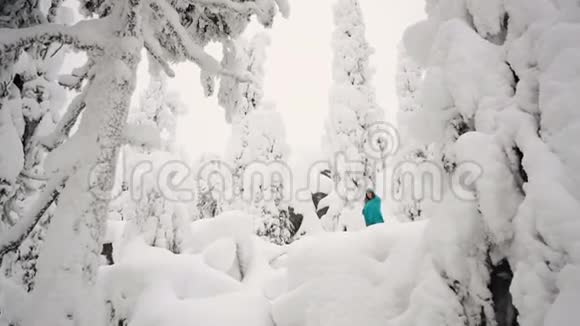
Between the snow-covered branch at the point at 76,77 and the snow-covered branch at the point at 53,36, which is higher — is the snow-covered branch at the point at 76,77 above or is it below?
below

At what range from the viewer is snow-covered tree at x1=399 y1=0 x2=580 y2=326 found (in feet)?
6.98

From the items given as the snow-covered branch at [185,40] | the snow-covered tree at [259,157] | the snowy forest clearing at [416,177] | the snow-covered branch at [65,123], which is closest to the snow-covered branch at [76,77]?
the snowy forest clearing at [416,177]

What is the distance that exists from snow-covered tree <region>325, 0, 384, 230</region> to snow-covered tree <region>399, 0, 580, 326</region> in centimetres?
1362

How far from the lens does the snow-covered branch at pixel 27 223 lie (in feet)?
9.70

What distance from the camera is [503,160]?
8.70 feet

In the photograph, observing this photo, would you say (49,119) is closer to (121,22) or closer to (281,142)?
(121,22)

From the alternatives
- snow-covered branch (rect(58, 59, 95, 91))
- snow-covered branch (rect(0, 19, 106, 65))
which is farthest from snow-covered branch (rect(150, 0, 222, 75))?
snow-covered branch (rect(58, 59, 95, 91))

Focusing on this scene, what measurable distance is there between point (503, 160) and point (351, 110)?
15.4 metres

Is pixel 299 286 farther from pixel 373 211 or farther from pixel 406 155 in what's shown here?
pixel 406 155

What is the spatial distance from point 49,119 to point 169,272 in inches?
169

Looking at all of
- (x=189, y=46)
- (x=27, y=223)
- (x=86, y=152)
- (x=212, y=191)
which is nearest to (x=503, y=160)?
(x=189, y=46)

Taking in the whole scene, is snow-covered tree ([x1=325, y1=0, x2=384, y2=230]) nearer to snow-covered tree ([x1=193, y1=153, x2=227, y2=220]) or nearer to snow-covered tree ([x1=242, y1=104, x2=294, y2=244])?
snow-covered tree ([x1=242, y1=104, x2=294, y2=244])

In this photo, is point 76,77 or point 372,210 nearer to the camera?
point 76,77

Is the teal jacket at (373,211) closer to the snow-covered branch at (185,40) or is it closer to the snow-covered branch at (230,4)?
the snow-covered branch at (185,40)
